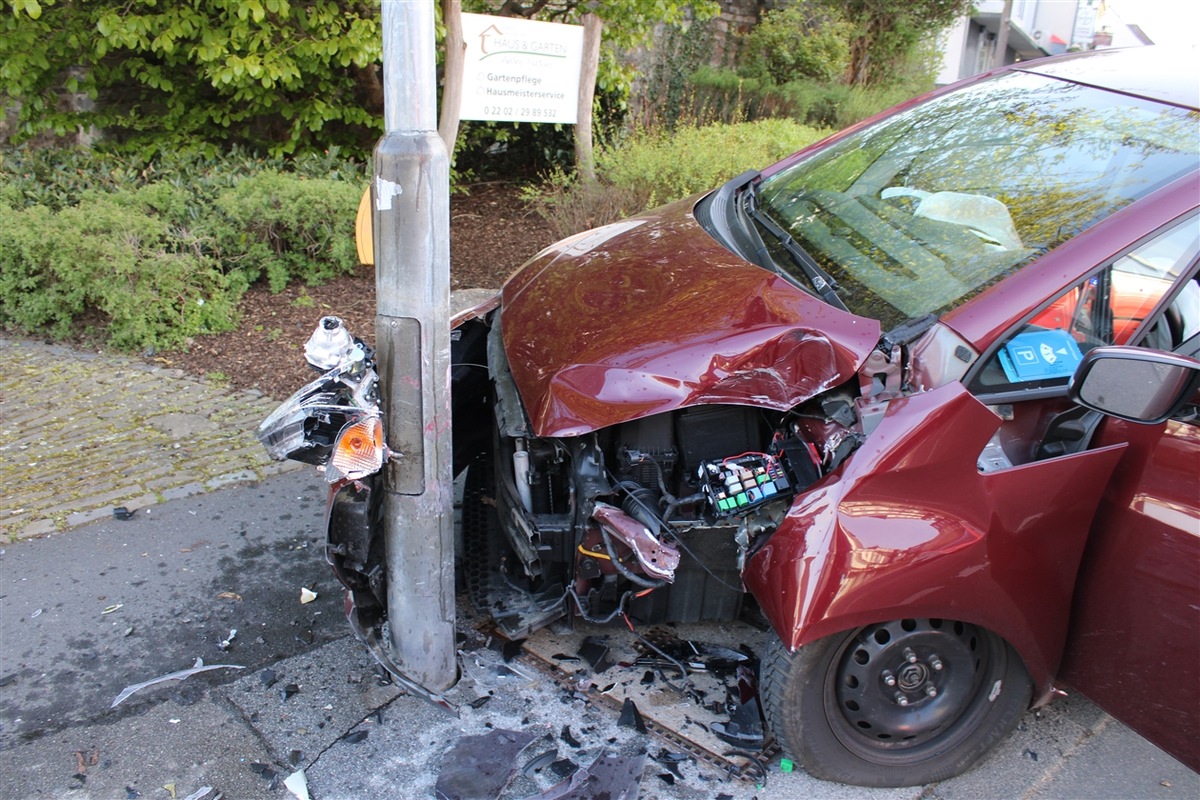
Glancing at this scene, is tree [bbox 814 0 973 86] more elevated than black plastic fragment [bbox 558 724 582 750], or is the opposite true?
tree [bbox 814 0 973 86]

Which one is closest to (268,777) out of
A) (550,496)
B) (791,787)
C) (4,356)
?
(550,496)

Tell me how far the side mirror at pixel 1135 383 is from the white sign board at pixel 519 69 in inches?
226

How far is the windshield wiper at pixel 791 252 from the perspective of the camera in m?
2.84

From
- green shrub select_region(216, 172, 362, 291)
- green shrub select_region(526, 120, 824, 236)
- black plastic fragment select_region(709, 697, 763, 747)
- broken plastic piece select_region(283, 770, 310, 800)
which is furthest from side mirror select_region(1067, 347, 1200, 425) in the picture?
green shrub select_region(216, 172, 362, 291)

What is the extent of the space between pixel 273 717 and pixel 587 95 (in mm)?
6554

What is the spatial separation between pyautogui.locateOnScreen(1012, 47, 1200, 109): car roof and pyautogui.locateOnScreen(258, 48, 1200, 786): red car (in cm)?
2

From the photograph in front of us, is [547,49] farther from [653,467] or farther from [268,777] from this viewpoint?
[268,777]

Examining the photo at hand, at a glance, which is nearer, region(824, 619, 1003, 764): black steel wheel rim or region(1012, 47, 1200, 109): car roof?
region(824, 619, 1003, 764): black steel wheel rim

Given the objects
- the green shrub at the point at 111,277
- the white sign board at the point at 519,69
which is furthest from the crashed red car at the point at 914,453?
the white sign board at the point at 519,69

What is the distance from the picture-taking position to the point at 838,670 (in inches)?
100

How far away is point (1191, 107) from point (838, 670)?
2.09 m

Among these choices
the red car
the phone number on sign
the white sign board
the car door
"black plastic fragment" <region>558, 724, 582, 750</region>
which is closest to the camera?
the car door

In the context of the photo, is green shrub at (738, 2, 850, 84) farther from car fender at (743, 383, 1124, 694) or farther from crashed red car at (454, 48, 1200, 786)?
car fender at (743, 383, 1124, 694)

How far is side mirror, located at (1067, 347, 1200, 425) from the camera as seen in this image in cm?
210
